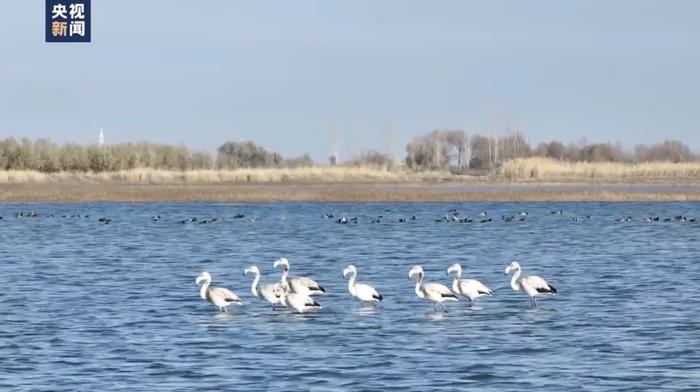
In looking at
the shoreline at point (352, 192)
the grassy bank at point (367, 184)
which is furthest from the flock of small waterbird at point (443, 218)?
the grassy bank at point (367, 184)

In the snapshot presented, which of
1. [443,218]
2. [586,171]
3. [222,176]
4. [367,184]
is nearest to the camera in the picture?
[443,218]

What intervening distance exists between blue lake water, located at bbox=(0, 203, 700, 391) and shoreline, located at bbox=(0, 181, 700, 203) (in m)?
17.6

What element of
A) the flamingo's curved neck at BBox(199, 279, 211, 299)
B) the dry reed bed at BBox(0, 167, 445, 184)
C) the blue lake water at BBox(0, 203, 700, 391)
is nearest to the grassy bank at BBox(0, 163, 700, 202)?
the dry reed bed at BBox(0, 167, 445, 184)

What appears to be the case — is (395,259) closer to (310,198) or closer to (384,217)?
(384,217)

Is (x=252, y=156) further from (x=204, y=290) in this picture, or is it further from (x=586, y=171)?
(x=204, y=290)

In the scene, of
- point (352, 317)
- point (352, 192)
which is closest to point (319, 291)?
point (352, 317)

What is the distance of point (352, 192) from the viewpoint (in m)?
63.8

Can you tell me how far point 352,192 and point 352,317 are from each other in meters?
41.7

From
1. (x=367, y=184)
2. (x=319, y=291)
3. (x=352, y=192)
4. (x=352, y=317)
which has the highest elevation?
(x=367, y=184)

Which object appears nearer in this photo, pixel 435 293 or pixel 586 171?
pixel 435 293

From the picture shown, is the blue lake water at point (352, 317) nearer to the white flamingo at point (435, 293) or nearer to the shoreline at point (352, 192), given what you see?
the white flamingo at point (435, 293)

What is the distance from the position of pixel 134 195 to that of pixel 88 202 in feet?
6.83

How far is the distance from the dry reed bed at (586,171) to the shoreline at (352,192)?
3.07 metres

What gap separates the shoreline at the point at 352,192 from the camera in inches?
2414
